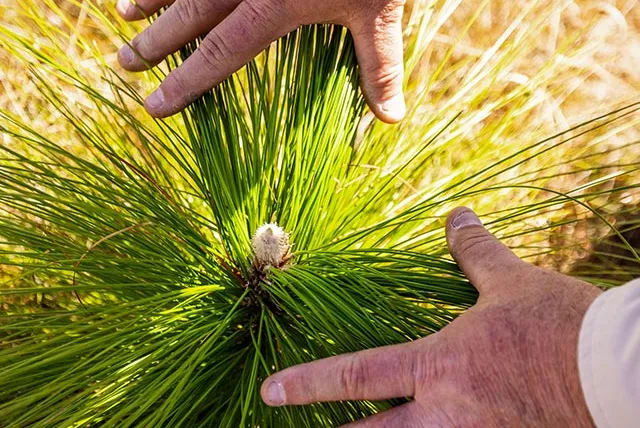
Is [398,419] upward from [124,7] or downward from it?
downward

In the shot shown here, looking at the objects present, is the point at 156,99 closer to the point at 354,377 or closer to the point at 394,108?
the point at 394,108

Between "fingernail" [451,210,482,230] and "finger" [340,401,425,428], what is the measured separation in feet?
0.71

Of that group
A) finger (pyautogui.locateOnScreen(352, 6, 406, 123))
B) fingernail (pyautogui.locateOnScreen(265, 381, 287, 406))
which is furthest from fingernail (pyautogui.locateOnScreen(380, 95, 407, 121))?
fingernail (pyautogui.locateOnScreen(265, 381, 287, 406))

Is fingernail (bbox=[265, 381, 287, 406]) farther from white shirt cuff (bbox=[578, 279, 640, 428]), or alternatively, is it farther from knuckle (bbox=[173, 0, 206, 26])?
knuckle (bbox=[173, 0, 206, 26])

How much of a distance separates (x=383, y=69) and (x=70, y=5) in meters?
1.07

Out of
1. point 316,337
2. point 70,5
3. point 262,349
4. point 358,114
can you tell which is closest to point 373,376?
point 316,337

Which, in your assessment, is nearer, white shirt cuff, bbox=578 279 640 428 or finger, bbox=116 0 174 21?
white shirt cuff, bbox=578 279 640 428

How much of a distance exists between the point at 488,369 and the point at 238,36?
1.60 feet

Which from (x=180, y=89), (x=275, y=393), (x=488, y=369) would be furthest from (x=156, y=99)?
(x=488, y=369)

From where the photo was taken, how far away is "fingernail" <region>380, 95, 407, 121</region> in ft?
2.95

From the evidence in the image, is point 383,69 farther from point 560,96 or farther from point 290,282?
point 560,96

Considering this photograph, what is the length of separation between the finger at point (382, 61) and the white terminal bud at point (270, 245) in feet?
0.79

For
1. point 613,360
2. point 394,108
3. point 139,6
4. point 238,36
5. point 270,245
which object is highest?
point 139,6

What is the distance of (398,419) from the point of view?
61cm
